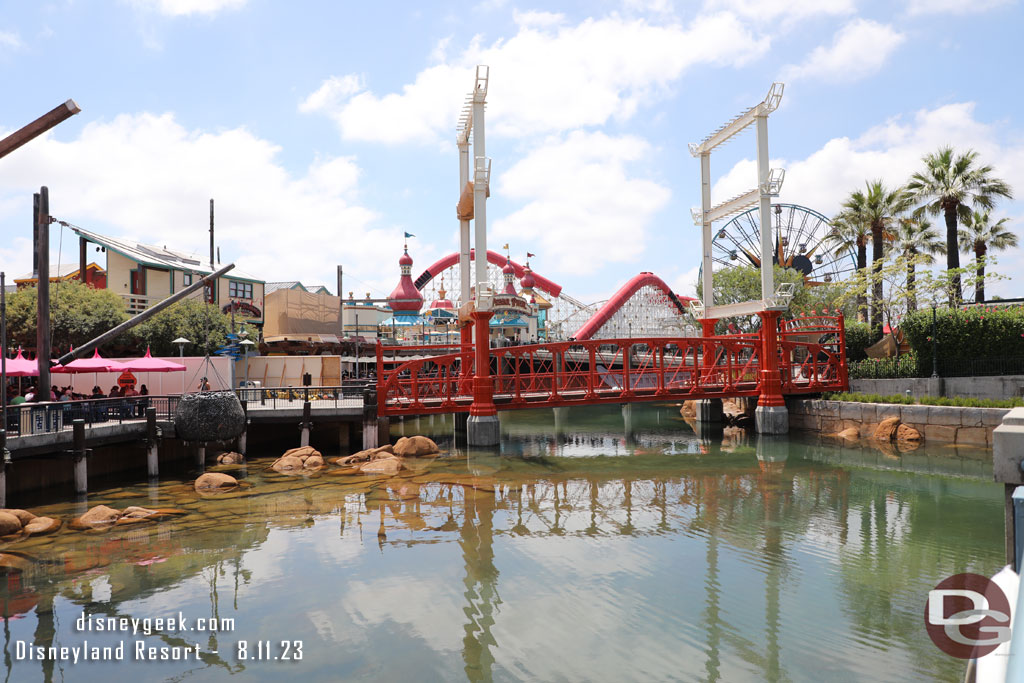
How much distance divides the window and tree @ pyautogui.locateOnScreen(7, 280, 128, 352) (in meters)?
14.4

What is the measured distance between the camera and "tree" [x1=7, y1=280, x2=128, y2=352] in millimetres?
35125

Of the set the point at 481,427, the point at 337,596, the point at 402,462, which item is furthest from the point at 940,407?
the point at 337,596

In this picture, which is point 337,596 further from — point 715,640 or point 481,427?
point 481,427

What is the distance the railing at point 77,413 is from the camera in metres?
17.4

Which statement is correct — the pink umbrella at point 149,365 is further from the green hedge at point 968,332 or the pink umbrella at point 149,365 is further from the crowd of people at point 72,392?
the green hedge at point 968,332

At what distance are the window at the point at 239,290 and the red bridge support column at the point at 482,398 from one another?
1249 inches

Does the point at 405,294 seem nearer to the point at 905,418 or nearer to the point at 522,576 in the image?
the point at 905,418

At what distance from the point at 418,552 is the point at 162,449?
14.8 metres

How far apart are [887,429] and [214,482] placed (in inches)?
1000

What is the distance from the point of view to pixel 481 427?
27156 mm

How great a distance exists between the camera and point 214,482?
19562 mm

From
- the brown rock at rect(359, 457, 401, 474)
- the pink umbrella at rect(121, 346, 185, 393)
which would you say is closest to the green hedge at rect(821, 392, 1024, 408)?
the brown rock at rect(359, 457, 401, 474)

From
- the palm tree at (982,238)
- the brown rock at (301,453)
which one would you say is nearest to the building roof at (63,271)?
the brown rock at (301,453)

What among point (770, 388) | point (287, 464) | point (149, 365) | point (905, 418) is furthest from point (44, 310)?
point (905, 418)
